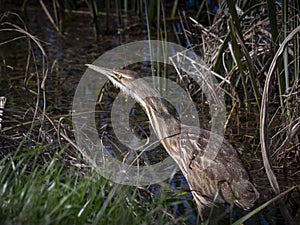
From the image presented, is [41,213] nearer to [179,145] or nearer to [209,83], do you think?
[179,145]

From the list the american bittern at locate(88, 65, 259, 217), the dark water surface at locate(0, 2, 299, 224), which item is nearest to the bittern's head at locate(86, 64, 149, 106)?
the american bittern at locate(88, 65, 259, 217)

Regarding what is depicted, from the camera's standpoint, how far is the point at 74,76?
492cm

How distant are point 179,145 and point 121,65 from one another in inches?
83.4

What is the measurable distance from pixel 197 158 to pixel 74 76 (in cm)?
215

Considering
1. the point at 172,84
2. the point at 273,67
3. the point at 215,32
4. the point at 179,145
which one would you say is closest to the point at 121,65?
the point at 172,84

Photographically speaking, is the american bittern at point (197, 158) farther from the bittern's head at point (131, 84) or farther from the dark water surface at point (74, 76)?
the dark water surface at point (74, 76)

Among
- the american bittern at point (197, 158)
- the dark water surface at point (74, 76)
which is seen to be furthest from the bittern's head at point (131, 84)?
the dark water surface at point (74, 76)

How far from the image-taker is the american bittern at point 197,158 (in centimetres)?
279

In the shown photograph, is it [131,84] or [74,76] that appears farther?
[74,76]

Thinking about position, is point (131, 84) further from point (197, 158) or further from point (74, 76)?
point (74, 76)

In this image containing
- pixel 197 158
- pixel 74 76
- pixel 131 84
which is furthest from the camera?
pixel 74 76

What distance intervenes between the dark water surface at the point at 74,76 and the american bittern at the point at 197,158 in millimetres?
143

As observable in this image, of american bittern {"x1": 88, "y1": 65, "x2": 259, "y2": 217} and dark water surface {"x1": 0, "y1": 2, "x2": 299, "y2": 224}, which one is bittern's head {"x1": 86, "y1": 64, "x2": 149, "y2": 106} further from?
dark water surface {"x1": 0, "y1": 2, "x2": 299, "y2": 224}

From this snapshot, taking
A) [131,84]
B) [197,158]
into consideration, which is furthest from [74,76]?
[197,158]
